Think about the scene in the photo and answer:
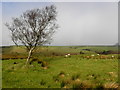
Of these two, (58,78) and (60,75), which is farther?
(60,75)

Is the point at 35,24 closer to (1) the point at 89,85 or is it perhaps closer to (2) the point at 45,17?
(2) the point at 45,17

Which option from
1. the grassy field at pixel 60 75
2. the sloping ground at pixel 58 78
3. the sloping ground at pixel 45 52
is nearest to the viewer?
the sloping ground at pixel 58 78

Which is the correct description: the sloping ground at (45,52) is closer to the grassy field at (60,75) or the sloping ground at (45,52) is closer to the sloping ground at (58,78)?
the grassy field at (60,75)

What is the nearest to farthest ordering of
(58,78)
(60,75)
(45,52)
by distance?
(58,78)
(60,75)
(45,52)

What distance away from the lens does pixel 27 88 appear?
13203mm

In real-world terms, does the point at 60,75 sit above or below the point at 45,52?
above

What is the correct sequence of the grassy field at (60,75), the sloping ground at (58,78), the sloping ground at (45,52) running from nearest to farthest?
the sloping ground at (58,78)
the grassy field at (60,75)
the sloping ground at (45,52)

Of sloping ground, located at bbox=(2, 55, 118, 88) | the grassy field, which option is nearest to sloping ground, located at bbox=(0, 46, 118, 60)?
the grassy field

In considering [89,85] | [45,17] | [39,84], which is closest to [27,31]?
[45,17]

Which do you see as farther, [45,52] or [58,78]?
[45,52]

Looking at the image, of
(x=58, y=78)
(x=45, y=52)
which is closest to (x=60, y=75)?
(x=58, y=78)

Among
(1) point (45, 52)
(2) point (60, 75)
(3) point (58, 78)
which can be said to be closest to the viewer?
(3) point (58, 78)

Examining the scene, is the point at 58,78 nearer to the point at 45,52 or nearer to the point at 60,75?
the point at 60,75

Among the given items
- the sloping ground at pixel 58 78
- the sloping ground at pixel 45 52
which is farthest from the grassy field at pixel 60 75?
the sloping ground at pixel 45 52
